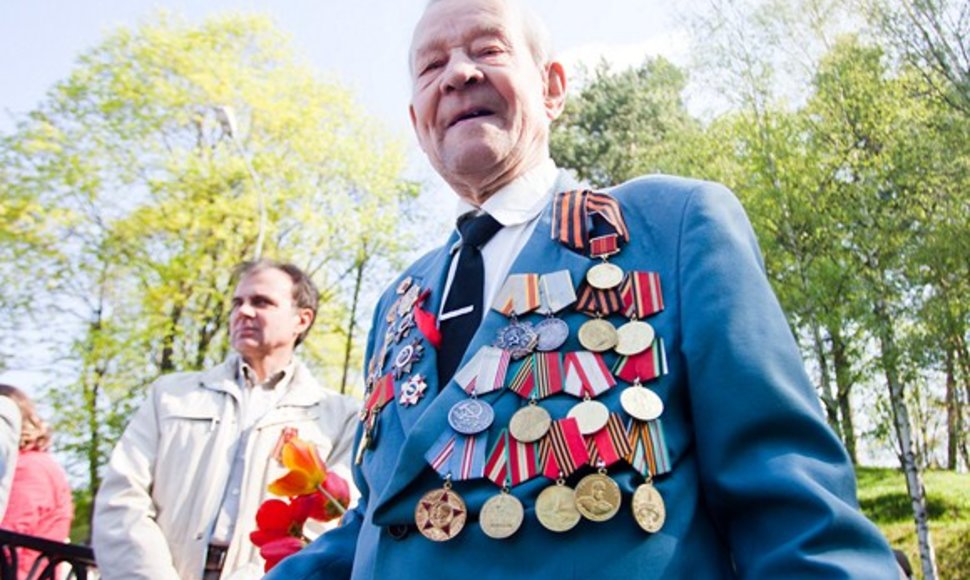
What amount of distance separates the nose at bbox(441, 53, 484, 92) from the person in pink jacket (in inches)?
152

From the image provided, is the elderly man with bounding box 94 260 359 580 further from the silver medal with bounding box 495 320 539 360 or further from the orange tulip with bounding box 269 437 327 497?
the silver medal with bounding box 495 320 539 360

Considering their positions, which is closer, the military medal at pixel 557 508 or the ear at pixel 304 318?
the military medal at pixel 557 508

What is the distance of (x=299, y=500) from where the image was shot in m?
2.08

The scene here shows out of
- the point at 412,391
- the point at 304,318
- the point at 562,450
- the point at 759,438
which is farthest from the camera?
the point at 304,318

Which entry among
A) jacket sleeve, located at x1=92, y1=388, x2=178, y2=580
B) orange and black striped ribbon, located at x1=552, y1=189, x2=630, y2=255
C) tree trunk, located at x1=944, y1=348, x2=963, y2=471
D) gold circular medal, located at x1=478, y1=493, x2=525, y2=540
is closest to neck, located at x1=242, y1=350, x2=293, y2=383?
jacket sleeve, located at x1=92, y1=388, x2=178, y2=580

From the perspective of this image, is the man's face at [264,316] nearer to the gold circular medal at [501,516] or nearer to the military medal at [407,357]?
the military medal at [407,357]

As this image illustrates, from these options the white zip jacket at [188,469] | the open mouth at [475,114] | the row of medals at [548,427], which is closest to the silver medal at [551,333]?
the row of medals at [548,427]

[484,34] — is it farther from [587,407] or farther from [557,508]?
[557,508]

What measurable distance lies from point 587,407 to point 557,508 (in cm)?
16

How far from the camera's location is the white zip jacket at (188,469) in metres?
3.27

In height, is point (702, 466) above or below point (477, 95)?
below

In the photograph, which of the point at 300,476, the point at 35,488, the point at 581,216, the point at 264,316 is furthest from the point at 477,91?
the point at 35,488

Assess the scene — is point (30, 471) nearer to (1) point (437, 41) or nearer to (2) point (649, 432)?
(1) point (437, 41)

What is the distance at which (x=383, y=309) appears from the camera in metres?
1.97
